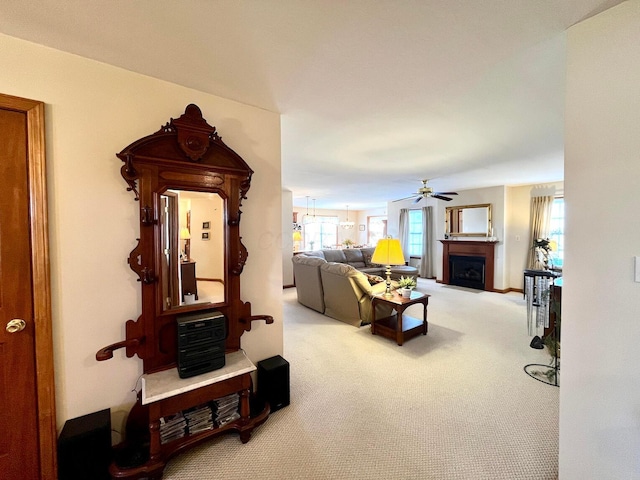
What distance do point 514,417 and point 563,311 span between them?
47.6 inches

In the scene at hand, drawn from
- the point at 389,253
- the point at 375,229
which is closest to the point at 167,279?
the point at 389,253

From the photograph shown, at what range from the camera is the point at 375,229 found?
11461 mm

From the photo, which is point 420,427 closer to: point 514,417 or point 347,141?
point 514,417

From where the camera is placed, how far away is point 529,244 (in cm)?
566

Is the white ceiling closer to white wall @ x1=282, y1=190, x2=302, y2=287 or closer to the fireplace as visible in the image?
white wall @ x1=282, y1=190, x2=302, y2=287

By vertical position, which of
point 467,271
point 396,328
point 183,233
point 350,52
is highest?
point 350,52

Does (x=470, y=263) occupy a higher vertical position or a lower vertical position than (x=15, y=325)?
lower

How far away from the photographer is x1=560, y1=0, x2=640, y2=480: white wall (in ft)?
3.73

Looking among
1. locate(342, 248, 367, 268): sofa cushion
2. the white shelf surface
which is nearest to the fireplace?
locate(342, 248, 367, 268): sofa cushion

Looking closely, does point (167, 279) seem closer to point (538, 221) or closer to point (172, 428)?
point (172, 428)

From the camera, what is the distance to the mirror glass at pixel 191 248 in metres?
1.70

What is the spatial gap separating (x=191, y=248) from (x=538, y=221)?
6.60 m

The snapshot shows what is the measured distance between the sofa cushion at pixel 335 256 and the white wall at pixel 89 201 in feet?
18.5

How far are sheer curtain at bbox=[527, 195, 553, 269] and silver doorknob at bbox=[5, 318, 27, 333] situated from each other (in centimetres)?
741
